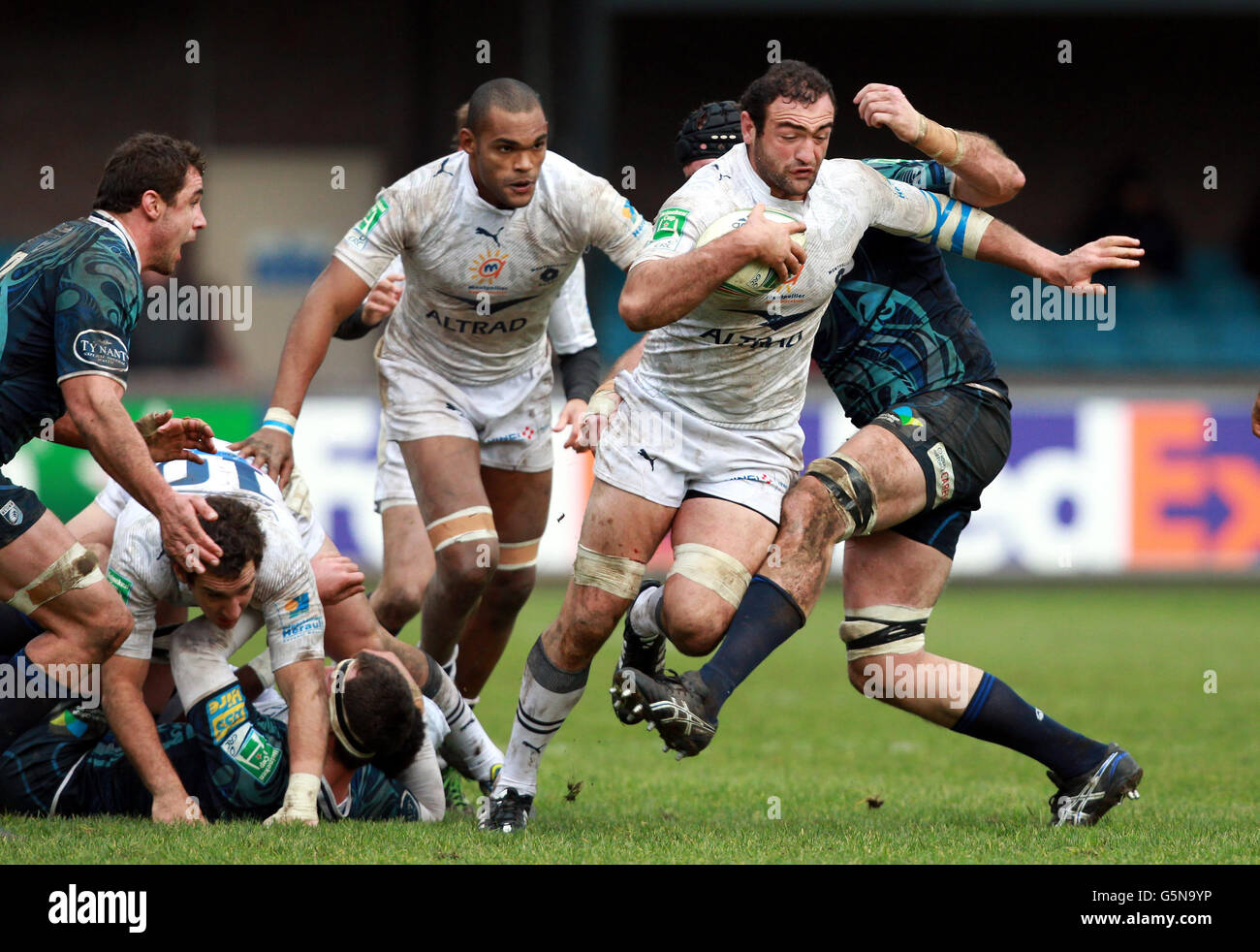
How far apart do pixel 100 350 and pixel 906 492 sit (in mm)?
2710

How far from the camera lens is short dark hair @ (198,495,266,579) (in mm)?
5418

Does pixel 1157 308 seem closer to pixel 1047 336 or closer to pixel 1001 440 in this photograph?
pixel 1047 336

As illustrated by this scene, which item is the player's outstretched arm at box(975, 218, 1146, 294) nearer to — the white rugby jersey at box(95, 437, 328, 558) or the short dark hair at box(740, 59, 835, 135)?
the short dark hair at box(740, 59, 835, 135)

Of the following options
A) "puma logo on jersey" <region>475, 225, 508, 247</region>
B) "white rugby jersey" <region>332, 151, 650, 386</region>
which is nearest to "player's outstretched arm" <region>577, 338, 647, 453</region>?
"white rugby jersey" <region>332, 151, 650, 386</region>

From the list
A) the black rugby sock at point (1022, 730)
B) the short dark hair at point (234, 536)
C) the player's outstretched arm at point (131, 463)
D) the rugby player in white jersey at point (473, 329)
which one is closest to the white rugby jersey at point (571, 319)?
the rugby player in white jersey at point (473, 329)

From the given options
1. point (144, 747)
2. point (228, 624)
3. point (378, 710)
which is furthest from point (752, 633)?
point (144, 747)

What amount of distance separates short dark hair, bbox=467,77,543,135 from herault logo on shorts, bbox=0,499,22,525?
2.28 m

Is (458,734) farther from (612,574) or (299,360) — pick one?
Answer: (299,360)

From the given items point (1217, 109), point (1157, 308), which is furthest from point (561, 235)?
point (1217, 109)

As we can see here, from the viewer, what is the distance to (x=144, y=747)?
5.51 m

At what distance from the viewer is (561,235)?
22.0 ft

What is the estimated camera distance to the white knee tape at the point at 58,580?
5293 millimetres

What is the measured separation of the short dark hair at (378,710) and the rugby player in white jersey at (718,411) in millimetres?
400
